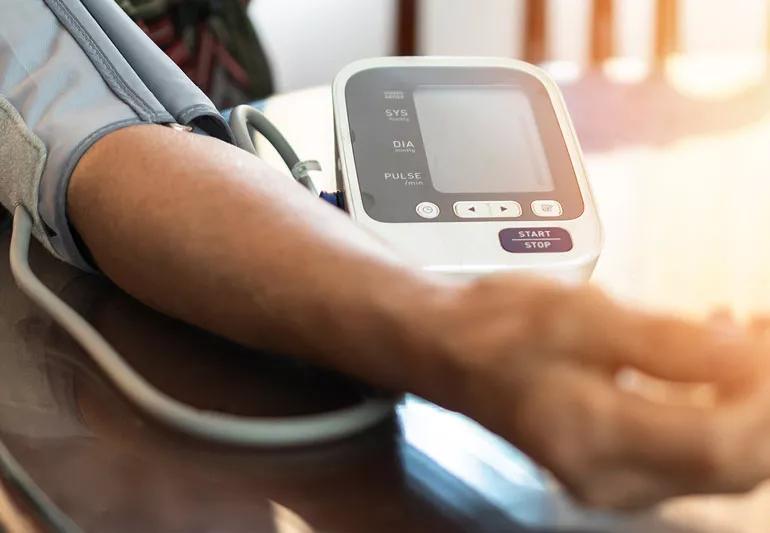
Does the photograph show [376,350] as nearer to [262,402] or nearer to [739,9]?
[262,402]

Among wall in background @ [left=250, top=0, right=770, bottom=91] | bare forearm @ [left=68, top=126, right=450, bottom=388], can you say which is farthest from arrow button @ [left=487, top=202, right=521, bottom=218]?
wall in background @ [left=250, top=0, right=770, bottom=91]

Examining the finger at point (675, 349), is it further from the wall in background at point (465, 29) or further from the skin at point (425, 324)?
the wall in background at point (465, 29)

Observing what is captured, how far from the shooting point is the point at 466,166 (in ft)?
1.94

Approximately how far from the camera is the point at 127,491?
40 centimetres

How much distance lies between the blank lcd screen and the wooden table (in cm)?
7

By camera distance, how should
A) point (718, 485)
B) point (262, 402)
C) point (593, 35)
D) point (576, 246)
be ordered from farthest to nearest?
point (593, 35) → point (576, 246) → point (262, 402) → point (718, 485)

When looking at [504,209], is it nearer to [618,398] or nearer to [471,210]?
[471,210]

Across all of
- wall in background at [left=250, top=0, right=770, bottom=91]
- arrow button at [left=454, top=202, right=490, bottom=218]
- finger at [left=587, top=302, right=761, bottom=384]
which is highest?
finger at [left=587, top=302, right=761, bottom=384]

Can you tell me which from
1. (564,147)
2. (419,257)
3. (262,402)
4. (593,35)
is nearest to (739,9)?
(593,35)

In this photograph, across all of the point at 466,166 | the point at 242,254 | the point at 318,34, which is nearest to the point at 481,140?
the point at 466,166

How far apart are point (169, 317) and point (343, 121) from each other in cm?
17

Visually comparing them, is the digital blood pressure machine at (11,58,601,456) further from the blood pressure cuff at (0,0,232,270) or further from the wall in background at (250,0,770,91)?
the wall in background at (250,0,770,91)

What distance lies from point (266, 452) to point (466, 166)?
0.24 metres

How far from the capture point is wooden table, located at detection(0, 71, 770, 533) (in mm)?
381
